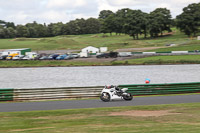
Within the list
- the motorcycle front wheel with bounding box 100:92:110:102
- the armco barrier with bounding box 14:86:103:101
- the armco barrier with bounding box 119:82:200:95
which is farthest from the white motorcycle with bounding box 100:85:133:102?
the armco barrier with bounding box 119:82:200:95

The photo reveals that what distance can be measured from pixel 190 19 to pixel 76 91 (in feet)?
359

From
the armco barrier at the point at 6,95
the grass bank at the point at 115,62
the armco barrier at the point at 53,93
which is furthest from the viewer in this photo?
the grass bank at the point at 115,62

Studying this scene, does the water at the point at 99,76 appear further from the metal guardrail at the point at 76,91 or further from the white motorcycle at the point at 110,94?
the white motorcycle at the point at 110,94

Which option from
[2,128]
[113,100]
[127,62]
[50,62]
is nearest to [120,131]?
[2,128]

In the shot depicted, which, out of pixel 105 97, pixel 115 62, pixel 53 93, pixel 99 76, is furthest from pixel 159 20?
pixel 105 97

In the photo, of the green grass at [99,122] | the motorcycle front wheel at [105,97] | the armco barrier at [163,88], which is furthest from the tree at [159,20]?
the green grass at [99,122]

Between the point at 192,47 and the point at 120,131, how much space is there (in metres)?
90.8

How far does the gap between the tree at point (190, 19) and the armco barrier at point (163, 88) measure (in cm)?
10283

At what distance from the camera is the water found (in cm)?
5661

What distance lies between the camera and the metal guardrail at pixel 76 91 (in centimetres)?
2562

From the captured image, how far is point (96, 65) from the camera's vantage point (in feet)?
269

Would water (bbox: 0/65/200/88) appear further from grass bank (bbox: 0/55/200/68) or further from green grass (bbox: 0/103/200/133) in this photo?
green grass (bbox: 0/103/200/133)

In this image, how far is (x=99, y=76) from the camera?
214 feet

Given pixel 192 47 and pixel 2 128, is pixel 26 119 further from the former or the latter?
pixel 192 47
